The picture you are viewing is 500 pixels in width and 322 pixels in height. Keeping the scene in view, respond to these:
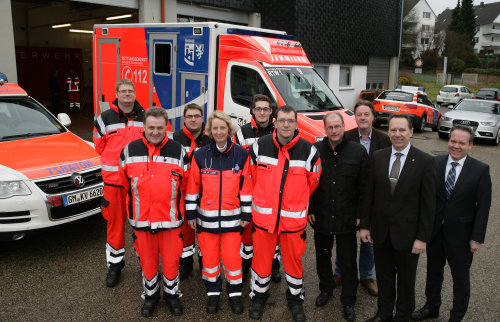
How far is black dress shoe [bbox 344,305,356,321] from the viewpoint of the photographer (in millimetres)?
3740

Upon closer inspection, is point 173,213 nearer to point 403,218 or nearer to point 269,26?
point 403,218

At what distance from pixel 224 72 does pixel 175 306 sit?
15.5ft

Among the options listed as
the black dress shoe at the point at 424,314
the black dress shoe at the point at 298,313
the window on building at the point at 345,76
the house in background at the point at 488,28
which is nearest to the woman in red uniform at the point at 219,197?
the black dress shoe at the point at 298,313

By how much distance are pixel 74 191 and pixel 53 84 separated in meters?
14.5

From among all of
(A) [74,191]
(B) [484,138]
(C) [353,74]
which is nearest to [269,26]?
(C) [353,74]

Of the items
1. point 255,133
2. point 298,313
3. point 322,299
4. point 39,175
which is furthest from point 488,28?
point 39,175

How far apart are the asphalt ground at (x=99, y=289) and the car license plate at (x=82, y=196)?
Result: 0.43m

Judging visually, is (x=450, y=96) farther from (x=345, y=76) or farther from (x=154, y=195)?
(x=154, y=195)

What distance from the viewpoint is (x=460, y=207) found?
336 cm

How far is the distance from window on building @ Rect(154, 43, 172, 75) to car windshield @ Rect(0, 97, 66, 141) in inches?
102

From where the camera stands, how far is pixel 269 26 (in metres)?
16.5

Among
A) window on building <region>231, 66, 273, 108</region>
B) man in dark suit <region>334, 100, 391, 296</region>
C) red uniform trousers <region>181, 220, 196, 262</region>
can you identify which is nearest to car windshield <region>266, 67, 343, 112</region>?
window on building <region>231, 66, 273, 108</region>

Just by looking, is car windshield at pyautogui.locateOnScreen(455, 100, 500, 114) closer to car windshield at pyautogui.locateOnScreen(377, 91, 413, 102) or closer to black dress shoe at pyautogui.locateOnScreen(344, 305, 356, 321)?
car windshield at pyautogui.locateOnScreen(377, 91, 413, 102)

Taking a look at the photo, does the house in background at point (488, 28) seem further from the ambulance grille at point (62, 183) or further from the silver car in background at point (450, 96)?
the ambulance grille at point (62, 183)
